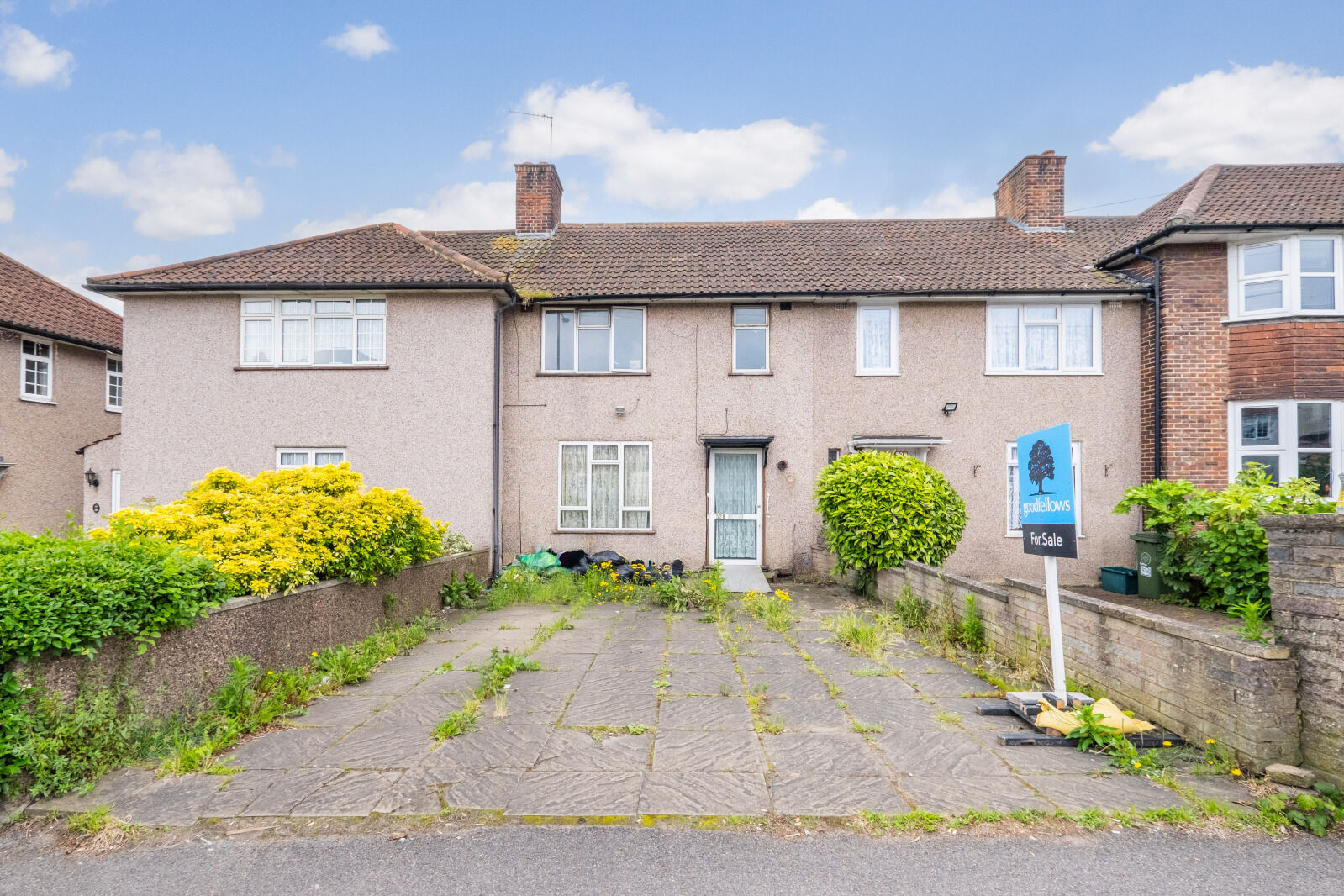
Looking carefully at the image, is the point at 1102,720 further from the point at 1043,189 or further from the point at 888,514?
the point at 1043,189

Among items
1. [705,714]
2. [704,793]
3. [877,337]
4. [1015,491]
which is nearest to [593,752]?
[704,793]

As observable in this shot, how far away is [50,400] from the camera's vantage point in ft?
49.9

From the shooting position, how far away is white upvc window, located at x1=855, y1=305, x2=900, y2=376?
12.5m

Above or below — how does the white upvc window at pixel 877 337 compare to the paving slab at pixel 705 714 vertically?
above

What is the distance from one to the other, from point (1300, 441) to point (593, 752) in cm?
1250

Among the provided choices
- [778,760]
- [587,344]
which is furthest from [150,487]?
[778,760]

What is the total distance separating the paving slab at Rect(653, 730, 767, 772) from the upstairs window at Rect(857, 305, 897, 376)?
900cm

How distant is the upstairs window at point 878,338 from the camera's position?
12.5m

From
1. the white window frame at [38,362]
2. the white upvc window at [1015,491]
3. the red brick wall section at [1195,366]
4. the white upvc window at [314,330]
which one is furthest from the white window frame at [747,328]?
the white window frame at [38,362]

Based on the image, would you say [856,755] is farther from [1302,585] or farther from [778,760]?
[1302,585]

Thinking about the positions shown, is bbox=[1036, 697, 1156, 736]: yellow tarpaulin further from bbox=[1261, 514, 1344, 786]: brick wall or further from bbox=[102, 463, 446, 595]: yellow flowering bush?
bbox=[102, 463, 446, 595]: yellow flowering bush

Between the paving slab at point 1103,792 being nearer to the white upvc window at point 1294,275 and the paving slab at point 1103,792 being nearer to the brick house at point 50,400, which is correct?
the white upvc window at point 1294,275

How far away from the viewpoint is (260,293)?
1196 centimetres

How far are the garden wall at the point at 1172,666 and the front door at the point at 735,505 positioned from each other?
19.0 ft
